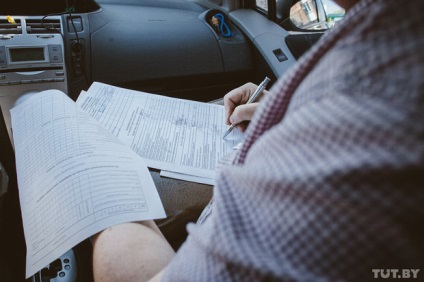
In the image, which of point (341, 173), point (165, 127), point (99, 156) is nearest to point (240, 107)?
point (165, 127)

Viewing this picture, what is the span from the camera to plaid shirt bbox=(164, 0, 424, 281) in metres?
0.19

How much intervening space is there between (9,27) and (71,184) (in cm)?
76

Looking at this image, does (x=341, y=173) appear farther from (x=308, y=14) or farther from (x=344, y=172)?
(x=308, y=14)

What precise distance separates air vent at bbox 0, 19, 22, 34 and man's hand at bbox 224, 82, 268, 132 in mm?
680

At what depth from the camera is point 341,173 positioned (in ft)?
0.66

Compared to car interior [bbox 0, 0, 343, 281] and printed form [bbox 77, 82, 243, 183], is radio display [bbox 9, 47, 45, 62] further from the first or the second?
printed form [bbox 77, 82, 243, 183]

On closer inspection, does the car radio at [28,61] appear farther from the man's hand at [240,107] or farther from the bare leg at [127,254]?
the bare leg at [127,254]

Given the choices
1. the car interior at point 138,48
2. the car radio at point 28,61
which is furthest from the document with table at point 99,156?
the car radio at point 28,61

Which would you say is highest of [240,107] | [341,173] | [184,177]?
[341,173]

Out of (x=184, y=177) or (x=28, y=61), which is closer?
(x=184, y=177)

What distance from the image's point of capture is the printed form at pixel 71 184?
411 millimetres

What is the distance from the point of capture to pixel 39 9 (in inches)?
47.6

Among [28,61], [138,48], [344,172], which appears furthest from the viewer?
[138,48]

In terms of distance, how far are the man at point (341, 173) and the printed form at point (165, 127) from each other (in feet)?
1.18
